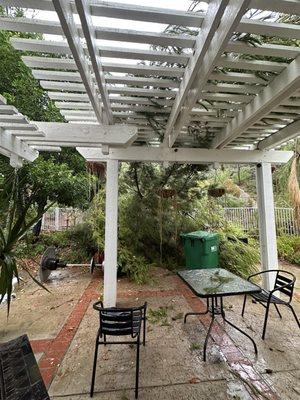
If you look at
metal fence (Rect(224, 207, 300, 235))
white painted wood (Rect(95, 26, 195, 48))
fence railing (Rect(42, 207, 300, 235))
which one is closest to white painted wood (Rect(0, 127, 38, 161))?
white painted wood (Rect(95, 26, 195, 48))

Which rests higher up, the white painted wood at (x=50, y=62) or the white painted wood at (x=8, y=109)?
the white painted wood at (x=50, y=62)

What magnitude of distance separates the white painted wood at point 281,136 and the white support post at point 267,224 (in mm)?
396

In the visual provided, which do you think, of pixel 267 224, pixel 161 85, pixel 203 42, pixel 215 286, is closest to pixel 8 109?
pixel 161 85

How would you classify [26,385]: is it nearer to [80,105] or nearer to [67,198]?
[80,105]

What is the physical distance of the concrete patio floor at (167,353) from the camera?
2.31 meters

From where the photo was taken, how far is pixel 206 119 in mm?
3604

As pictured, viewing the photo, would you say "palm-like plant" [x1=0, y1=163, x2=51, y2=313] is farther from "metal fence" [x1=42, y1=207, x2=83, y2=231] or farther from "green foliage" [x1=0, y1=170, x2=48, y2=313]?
"metal fence" [x1=42, y1=207, x2=83, y2=231]

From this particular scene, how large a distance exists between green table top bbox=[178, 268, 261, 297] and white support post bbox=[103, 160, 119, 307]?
1186mm

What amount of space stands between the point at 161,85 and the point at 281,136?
2453 mm

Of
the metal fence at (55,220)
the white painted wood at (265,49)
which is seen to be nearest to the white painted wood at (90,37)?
the white painted wood at (265,49)

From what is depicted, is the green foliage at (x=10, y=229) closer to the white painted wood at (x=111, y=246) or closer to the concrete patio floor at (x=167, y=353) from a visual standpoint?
the concrete patio floor at (x=167, y=353)

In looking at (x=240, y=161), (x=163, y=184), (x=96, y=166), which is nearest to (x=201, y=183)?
(x=163, y=184)

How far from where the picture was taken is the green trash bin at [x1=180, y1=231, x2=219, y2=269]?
572 centimetres

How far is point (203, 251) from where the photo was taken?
5727 mm
